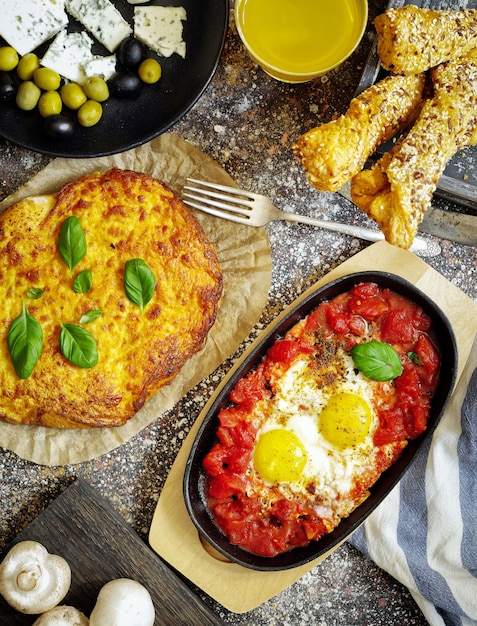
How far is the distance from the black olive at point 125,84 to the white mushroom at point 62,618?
3054 millimetres

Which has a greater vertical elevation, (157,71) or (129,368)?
(157,71)

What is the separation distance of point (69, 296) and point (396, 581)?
277 centimetres

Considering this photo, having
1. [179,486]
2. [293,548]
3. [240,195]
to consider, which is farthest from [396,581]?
[240,195]

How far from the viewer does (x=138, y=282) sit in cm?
363

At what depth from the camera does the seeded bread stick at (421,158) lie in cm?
341

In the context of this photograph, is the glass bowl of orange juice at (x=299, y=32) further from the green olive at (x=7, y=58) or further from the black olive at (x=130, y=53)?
the green olive at (x=7, y=58)

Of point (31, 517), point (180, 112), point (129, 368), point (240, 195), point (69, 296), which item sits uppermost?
point (180, 112)

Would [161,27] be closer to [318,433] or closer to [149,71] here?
[149,71]

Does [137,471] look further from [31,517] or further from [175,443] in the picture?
[31,517]

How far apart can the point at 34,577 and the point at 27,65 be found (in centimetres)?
295

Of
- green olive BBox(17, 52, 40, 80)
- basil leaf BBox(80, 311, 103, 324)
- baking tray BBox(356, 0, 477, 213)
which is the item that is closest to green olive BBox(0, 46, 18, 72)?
green olive BBox(17, 52, 40, 80)

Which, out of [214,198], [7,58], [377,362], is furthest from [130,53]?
[377,362]

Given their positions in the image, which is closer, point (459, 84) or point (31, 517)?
point (459, 84)

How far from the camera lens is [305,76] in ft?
12.4
